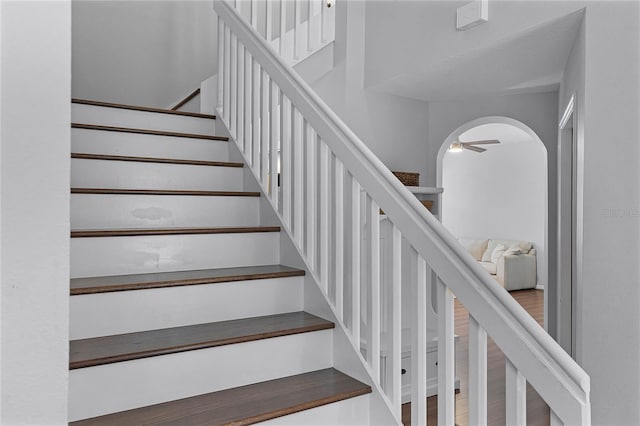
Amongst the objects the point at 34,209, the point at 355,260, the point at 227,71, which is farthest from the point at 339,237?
the point at 227,71

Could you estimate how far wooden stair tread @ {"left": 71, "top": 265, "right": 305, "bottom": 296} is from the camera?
1724mm

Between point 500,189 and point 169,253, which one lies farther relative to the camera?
point 500,189

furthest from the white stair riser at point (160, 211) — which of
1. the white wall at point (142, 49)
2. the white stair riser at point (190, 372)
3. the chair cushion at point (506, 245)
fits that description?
the chair cushion at point (506, 245)

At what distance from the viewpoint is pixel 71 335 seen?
167 cm

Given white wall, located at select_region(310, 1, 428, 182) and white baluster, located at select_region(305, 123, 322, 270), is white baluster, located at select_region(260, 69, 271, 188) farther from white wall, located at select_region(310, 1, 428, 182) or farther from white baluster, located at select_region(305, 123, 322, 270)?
white wall, located at select_region(310, 1, 428, 182)

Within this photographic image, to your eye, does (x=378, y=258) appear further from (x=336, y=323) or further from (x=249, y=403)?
(x=249, y=403)

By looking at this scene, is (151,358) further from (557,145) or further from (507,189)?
(507,189)

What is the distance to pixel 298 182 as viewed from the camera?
220 cm

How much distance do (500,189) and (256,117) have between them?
728 cm

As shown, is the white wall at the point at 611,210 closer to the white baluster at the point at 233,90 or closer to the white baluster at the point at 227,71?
the white baluster at the point at 233,90

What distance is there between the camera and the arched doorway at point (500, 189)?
26.9 ft

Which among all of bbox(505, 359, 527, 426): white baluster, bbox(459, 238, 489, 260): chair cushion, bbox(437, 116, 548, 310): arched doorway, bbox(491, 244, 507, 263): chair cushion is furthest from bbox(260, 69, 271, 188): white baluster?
bbox(459, 238, 489, 260): chair cushion

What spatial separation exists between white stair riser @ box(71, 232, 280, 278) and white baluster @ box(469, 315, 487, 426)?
1218mm

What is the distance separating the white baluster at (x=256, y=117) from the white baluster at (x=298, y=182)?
Result: 0.44m
